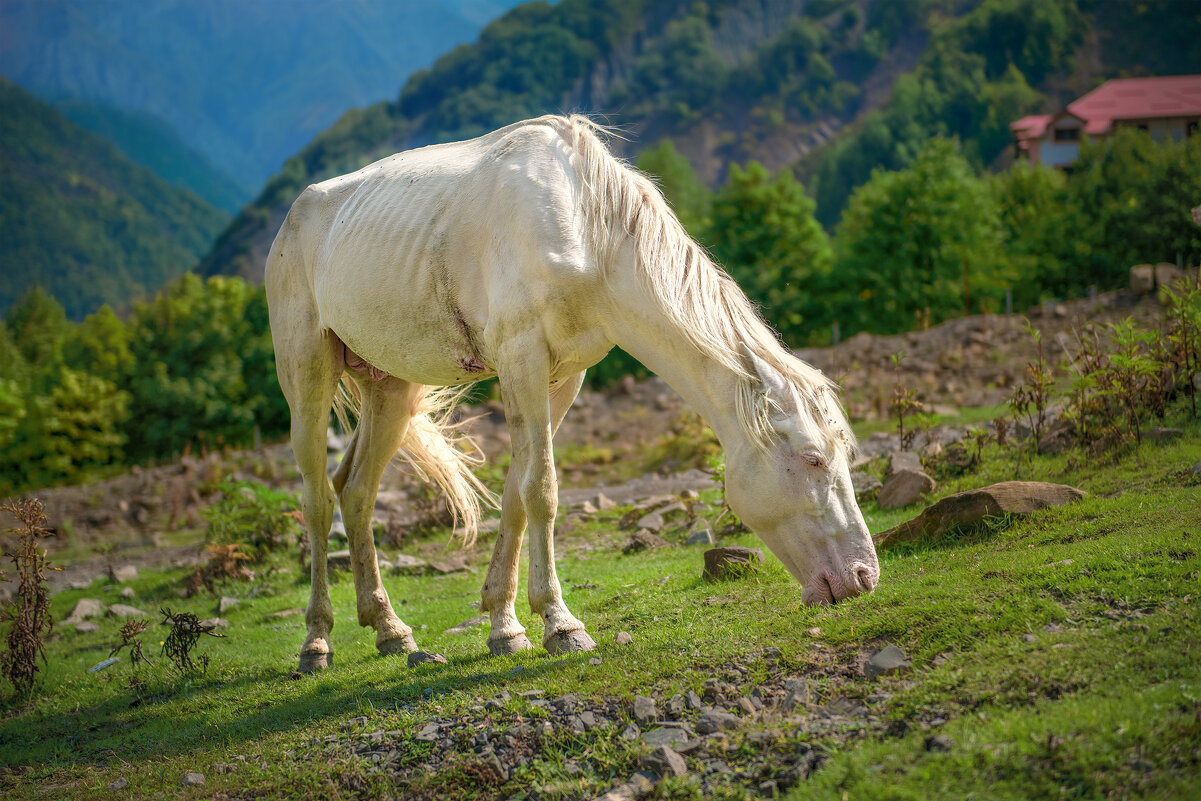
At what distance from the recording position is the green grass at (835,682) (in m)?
2.94

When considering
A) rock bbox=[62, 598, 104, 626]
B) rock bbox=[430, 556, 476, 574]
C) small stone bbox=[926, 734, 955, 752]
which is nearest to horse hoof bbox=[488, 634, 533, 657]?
small stone bbox=[926, 734, 955, 752]

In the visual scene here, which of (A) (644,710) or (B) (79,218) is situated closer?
(A) (644,710)

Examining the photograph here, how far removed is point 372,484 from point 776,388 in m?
3.15

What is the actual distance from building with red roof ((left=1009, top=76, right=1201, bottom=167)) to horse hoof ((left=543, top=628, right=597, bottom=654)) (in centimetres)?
4948

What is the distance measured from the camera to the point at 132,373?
1300 inches

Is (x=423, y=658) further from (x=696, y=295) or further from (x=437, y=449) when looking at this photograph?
(x=696, y=295)

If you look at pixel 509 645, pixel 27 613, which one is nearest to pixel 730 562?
pixel 509 645

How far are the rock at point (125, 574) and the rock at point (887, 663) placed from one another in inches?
364

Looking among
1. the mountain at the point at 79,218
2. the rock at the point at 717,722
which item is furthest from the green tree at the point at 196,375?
the mountain at the point at 79,218

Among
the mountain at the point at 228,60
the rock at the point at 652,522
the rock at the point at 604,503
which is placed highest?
the mountain at the point at 228,60

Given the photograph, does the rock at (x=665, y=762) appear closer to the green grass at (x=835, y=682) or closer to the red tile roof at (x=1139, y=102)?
the green grass at (x=835, y=682)

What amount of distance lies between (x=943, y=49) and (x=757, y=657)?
386ft

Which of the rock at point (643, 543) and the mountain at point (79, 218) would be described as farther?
the mountain at point (79, 218)

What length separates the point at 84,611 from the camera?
8602 mm
